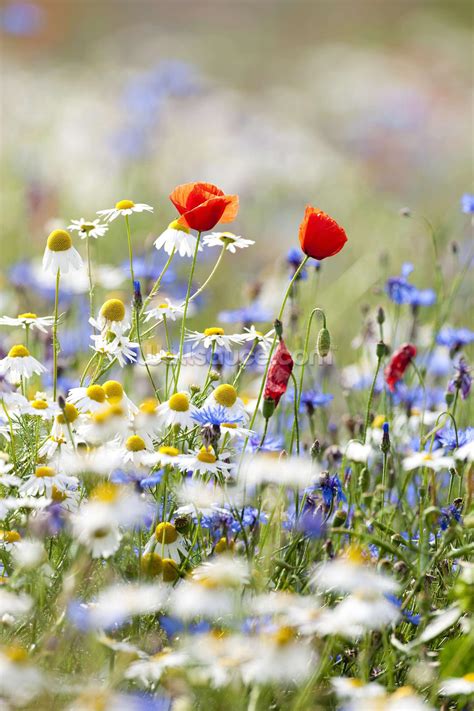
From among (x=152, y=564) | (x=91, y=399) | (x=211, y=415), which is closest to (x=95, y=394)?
(x=91, y=399)

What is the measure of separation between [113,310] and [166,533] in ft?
1.55

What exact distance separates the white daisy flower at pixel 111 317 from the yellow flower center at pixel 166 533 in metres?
0.42

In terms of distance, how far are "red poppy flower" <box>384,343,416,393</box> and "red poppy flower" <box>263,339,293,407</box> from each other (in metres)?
0.55

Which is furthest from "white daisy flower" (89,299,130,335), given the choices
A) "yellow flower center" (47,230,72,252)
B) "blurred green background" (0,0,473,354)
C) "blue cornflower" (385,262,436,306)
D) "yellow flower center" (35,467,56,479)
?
"blurred green background" (0,0,473,354)

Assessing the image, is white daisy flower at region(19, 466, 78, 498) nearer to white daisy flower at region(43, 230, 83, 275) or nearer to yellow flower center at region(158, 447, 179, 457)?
yellow flower center at region(158, 447, 179, 457)

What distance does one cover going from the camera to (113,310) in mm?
1979

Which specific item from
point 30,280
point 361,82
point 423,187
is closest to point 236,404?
point 30,280

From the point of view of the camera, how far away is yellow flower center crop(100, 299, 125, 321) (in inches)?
77.6

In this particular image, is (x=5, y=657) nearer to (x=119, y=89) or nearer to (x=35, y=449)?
(x=35, y=449)

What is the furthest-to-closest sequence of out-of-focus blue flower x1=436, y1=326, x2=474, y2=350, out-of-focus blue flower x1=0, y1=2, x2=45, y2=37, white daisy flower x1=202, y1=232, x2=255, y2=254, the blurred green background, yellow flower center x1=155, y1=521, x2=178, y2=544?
out-of-focus blue flower x1=0, y1=2, x2=45, y2=37 < the blurred green background < out-of-focus blue flower x1=436, y1=326, x2=474, y2=350 < white daisy flower x1=202, y1=232, x2=255, y2=254 < yellow flower center x1=155, y1=521, x2=178, y2=544

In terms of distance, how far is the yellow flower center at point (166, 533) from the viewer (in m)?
1.79

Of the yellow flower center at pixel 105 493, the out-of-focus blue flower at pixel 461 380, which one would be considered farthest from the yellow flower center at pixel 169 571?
the out-of-focus blue flower at pixel 461 380

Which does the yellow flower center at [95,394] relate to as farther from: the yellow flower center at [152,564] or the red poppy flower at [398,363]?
the red poppy flower at [398,363]

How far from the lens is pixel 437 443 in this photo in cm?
243
